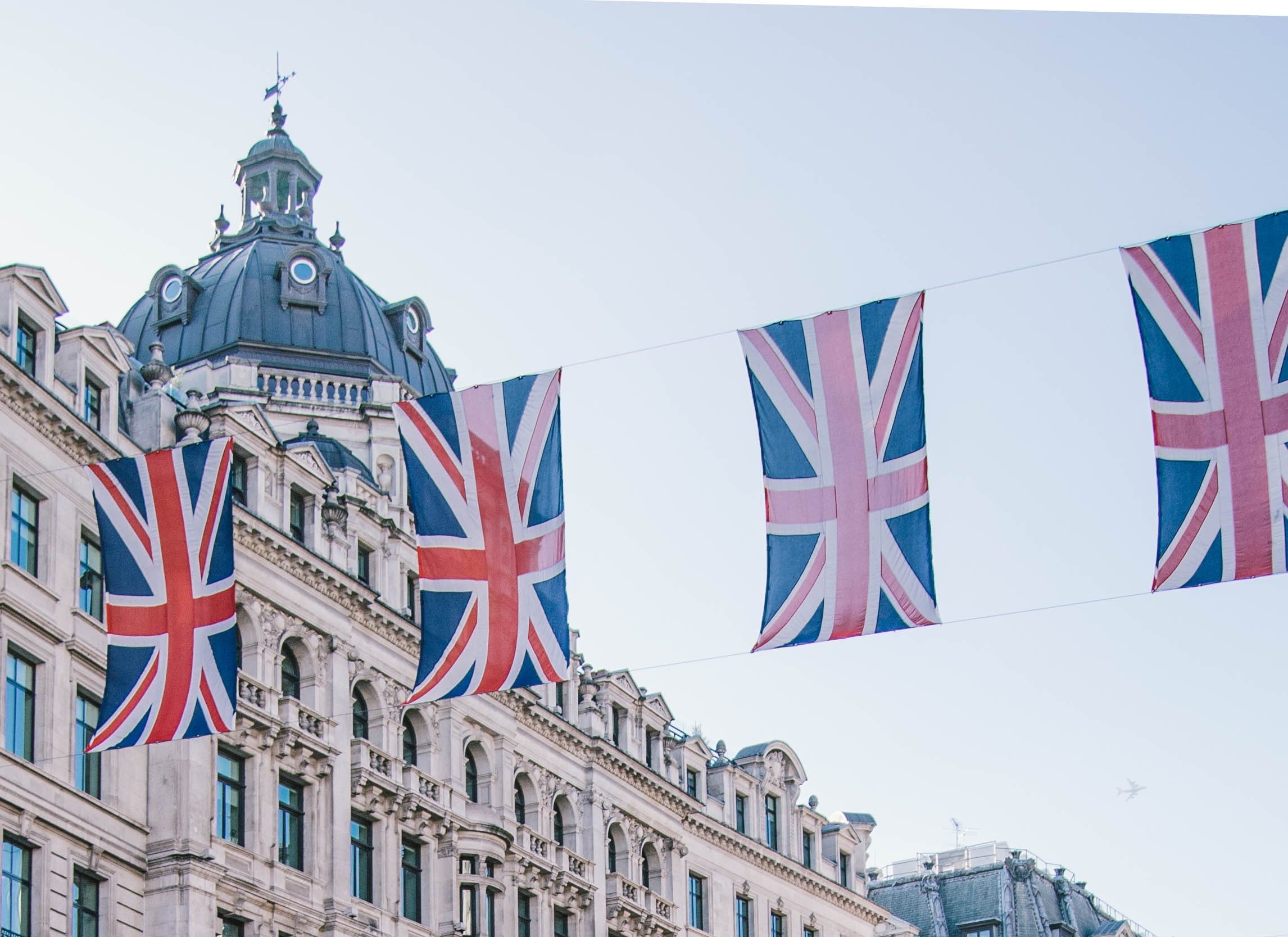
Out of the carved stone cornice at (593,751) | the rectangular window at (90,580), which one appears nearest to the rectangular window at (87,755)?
the rectangular window at (90,580)

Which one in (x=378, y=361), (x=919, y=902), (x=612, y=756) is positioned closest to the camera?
(x=612, y=756)

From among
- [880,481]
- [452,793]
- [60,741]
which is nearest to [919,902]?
[452,793]

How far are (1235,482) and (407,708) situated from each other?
31.3 metres

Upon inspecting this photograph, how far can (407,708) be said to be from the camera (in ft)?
212

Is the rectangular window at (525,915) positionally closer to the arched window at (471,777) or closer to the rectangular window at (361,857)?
the arched window at (471,777)

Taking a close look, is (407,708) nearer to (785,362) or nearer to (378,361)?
(378,361)

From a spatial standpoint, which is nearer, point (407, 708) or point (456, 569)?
point (456, 569)

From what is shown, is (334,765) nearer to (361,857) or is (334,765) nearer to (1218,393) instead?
(361,857)

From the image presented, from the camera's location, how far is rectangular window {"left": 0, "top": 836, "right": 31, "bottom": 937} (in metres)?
48.2

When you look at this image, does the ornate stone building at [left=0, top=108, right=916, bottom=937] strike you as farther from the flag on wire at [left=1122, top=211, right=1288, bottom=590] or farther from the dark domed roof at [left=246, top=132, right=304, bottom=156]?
the flag on wire at [left=1122, top=211, right=1288, bottom=590]

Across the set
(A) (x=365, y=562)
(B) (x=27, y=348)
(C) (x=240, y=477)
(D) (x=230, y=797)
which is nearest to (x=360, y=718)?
(A) (x=365, y=562)

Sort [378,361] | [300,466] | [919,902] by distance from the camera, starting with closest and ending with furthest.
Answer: [300,466], [378,361], [919,902]

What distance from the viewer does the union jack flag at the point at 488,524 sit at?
4147cm

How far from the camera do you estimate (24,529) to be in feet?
170
